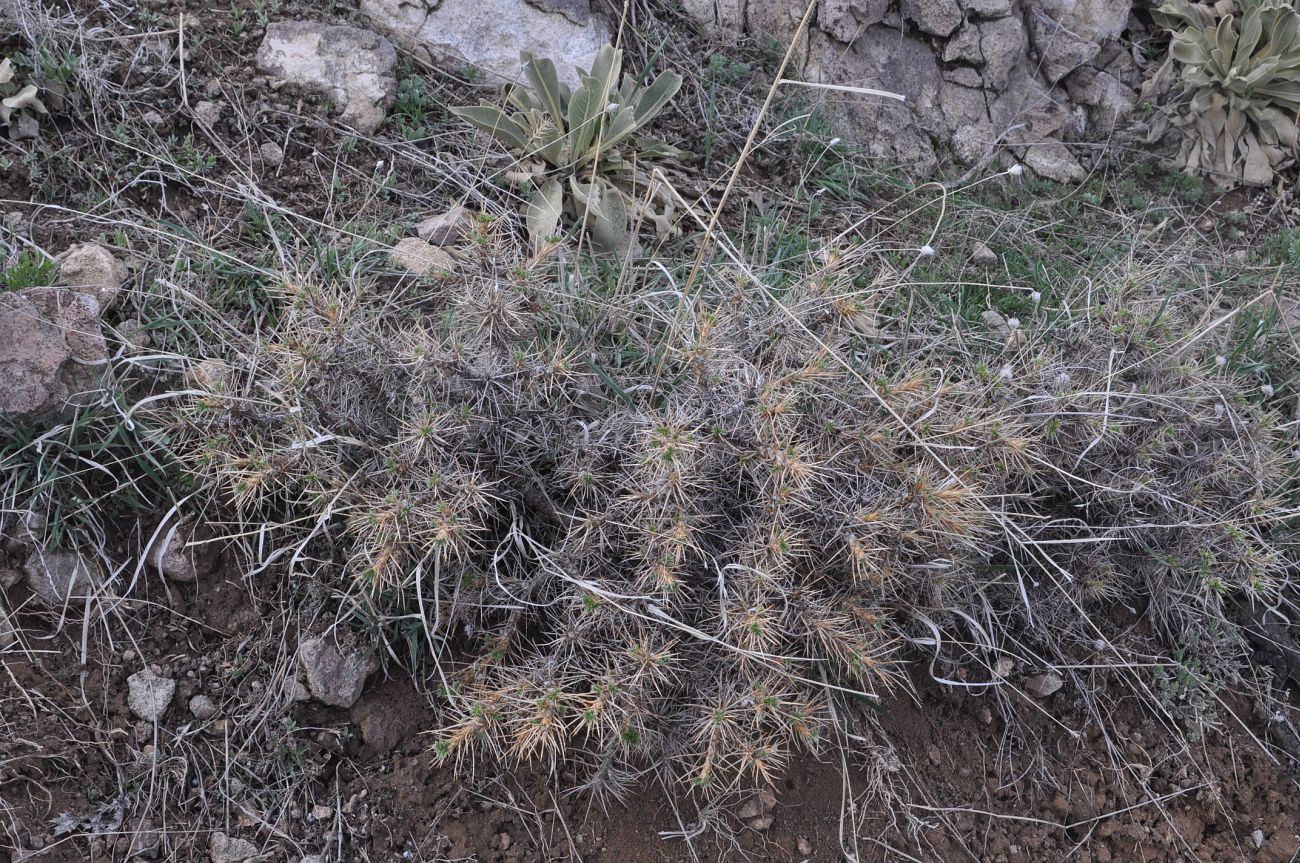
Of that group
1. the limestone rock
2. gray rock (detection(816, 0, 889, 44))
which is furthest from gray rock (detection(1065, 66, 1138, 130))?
the limestone rock

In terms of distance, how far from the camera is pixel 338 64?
133 inches

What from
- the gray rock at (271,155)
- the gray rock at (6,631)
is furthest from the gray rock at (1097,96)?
the gray rock at (6,631)

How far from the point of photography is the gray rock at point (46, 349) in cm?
229

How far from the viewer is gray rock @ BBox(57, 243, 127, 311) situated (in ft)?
8.46

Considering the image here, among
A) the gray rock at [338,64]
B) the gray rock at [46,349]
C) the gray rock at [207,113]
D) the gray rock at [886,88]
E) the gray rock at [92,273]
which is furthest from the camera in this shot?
the gray rock at [886,88]

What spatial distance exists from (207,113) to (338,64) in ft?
1.55

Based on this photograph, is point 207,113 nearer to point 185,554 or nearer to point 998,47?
point 185,554

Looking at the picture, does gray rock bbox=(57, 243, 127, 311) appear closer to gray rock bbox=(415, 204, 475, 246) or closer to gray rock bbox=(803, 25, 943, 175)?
gray rock bbox=(415, 204, 475, 246)

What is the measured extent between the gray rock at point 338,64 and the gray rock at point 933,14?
225 cm

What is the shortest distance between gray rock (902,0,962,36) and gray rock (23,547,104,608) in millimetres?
3753

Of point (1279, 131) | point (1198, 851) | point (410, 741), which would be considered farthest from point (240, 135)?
point (1279, 131)

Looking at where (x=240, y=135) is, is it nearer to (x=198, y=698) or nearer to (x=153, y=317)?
(x=153, y=317)

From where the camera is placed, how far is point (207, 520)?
7.65 feet

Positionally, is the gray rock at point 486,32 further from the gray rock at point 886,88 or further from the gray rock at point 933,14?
the gray rock at point 933,14
